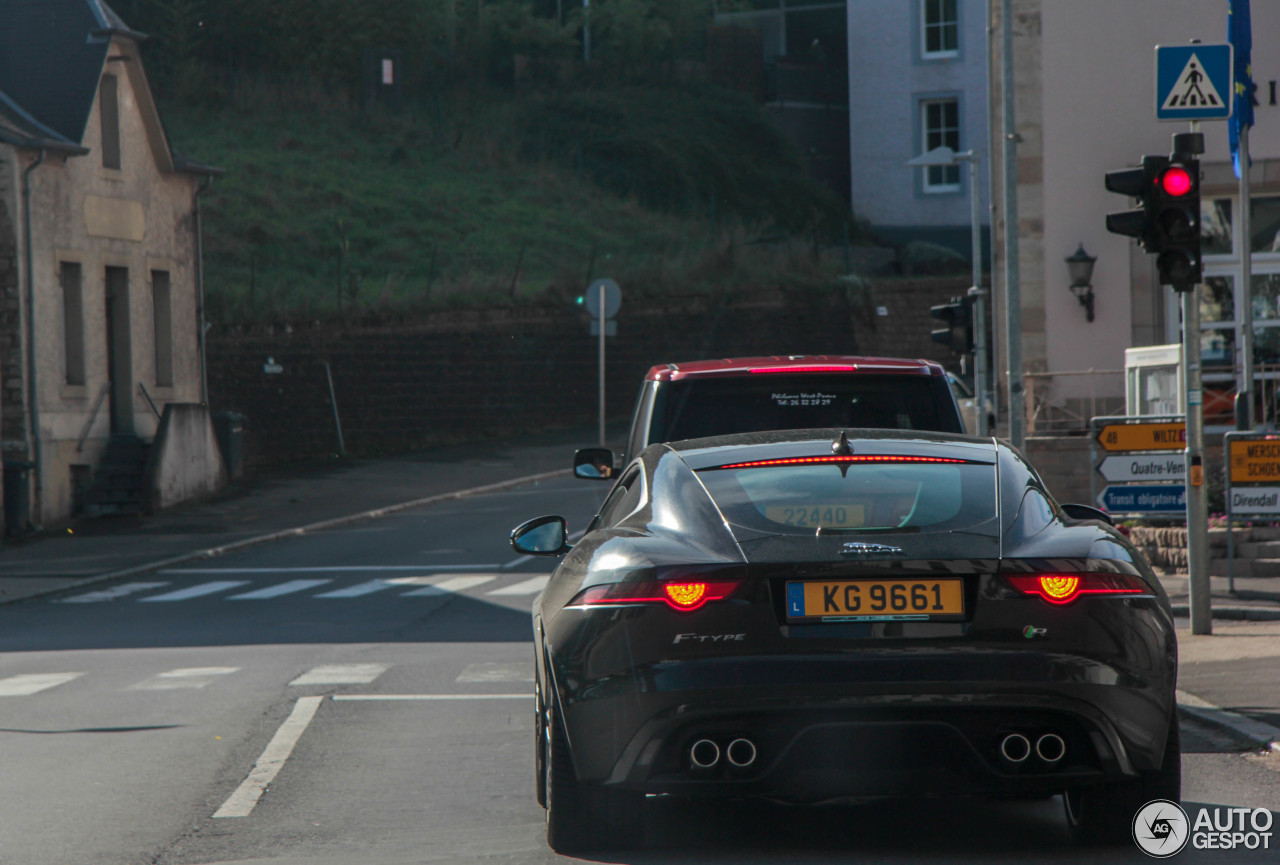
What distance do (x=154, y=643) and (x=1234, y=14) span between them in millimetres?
14610

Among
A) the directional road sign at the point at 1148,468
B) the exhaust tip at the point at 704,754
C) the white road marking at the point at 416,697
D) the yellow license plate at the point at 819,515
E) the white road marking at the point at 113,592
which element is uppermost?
the yellow license plate at the point at 819,515

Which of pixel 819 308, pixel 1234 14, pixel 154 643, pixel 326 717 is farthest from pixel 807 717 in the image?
pixel 819 308

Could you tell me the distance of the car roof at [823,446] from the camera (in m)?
6.09

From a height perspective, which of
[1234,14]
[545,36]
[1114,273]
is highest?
[545,36]

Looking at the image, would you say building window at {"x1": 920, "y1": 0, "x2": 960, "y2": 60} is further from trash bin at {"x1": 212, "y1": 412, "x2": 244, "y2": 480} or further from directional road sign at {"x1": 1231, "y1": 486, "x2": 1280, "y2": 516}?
directional road sign at {"x1": 1231, "y1": 486, "x2": 1280, "y2": 516}

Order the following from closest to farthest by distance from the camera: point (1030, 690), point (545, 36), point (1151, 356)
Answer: point (1030, 690)
point (1151, 356)
point (545, 36)

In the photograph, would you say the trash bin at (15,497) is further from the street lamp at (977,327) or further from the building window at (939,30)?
the building window at (939,30)

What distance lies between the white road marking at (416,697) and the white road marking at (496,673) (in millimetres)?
688

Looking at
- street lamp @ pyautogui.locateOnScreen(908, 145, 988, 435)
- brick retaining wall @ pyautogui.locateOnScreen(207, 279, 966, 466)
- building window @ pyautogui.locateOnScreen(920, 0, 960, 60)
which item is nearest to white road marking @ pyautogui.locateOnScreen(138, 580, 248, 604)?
street lamp @ pyautogui.locateOnScreen(908, 145, 988, 435)

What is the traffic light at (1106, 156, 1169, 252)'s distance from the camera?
12.0 meters

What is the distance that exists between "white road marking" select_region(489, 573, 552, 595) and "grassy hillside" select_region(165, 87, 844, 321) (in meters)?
19.3

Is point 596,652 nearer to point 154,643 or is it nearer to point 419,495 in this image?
point 154,643

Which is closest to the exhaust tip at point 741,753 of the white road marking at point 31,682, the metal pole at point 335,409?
the white road marking at point 31,682

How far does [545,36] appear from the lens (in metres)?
63.5
